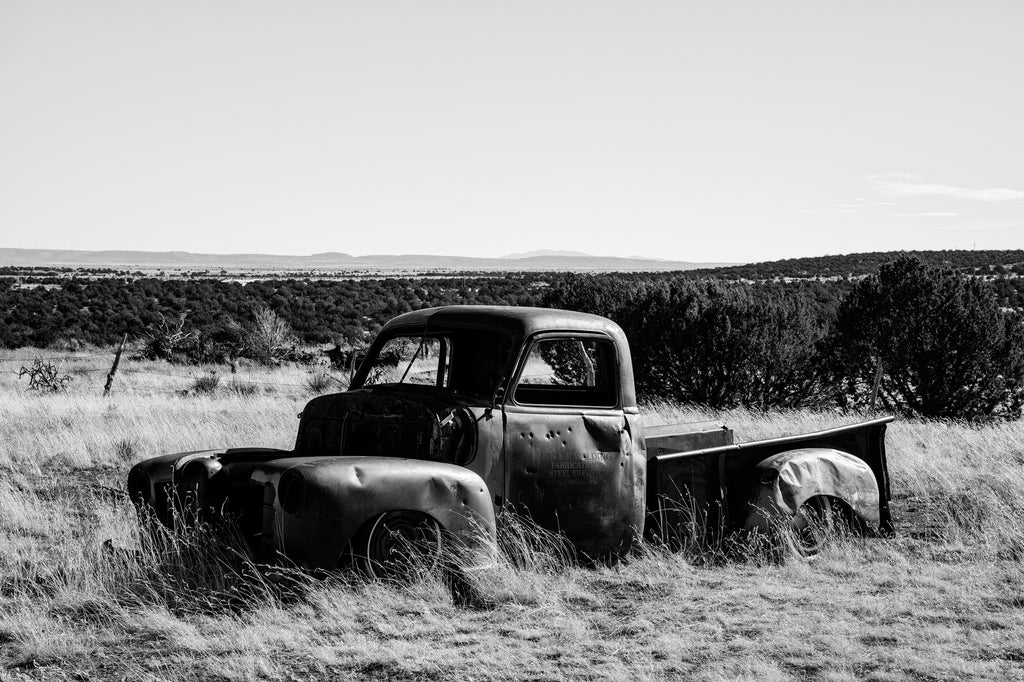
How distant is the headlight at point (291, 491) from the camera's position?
16.4 feet

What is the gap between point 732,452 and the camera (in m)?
6.65

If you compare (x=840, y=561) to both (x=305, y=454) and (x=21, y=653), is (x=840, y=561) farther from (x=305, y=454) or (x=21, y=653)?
(x=21, y=653)

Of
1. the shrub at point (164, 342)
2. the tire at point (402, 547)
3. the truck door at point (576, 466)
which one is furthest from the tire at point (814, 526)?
the shrub at point (164, 342)

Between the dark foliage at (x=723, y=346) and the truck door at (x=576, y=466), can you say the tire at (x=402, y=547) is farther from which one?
the dark foliage at (x=723, y=346)

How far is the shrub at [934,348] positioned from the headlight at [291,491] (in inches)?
621

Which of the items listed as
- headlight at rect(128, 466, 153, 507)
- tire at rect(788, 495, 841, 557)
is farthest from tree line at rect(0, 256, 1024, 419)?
headlight at rect(128, 466, 153, 507)

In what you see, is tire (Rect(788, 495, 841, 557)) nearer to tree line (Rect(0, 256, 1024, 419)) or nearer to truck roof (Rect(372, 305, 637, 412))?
truck roof (Rect(372, 305, 637, 412))

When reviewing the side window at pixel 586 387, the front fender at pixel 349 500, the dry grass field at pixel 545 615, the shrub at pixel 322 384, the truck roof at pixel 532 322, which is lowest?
the shrub at pixel 322 384

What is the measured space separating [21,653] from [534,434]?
2857 mm

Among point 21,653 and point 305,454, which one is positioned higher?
point 305,454

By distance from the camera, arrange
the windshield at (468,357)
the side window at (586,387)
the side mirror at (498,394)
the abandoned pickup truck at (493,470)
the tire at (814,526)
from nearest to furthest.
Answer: the abandoned pickup truck at (493,470) → the side mirror at (498,394) → the windshield at (468,357) → the side window at (586,387) → the tire at (814,526)

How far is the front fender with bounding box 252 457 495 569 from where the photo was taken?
498 centimetres

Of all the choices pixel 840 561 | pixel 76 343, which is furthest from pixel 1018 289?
pixel 840 561

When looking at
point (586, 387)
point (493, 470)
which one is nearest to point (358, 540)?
point (493, 470)
